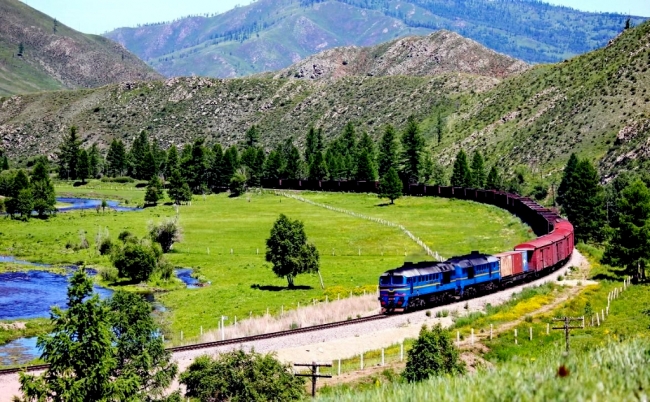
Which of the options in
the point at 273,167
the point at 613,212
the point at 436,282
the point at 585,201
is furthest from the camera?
the point at 273,167

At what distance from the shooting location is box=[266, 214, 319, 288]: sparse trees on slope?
2640 inches

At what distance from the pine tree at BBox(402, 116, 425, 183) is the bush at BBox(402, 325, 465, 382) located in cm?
13397

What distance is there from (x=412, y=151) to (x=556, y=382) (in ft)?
513

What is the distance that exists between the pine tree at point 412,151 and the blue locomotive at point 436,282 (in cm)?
10591

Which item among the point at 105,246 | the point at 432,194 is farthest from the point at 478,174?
the point at 105,246

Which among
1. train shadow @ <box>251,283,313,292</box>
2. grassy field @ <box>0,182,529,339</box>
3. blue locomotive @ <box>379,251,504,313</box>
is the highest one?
blue locomotive @ <box>379,251,504,313</box>

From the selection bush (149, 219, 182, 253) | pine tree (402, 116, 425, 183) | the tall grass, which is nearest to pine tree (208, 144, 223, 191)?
pine tree (402, 116, 425, 183)

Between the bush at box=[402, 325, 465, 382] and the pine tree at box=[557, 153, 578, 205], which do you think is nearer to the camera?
the bush at box=[402, 325, 465, 382]

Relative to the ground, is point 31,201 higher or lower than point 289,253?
higher

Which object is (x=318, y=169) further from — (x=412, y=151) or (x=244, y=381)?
(x=244, y=381)

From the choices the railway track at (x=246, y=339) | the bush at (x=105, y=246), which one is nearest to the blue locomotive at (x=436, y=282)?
the railway track at (x=246, y=339)

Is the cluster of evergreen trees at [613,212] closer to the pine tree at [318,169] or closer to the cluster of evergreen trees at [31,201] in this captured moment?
the pine tree at [318,169]

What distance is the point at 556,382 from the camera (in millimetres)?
10992

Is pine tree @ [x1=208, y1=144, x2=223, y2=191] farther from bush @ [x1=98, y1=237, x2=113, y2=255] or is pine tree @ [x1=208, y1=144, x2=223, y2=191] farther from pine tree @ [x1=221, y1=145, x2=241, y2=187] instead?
bush @ [x1=98, y1=237, x2=113, y2=255]
